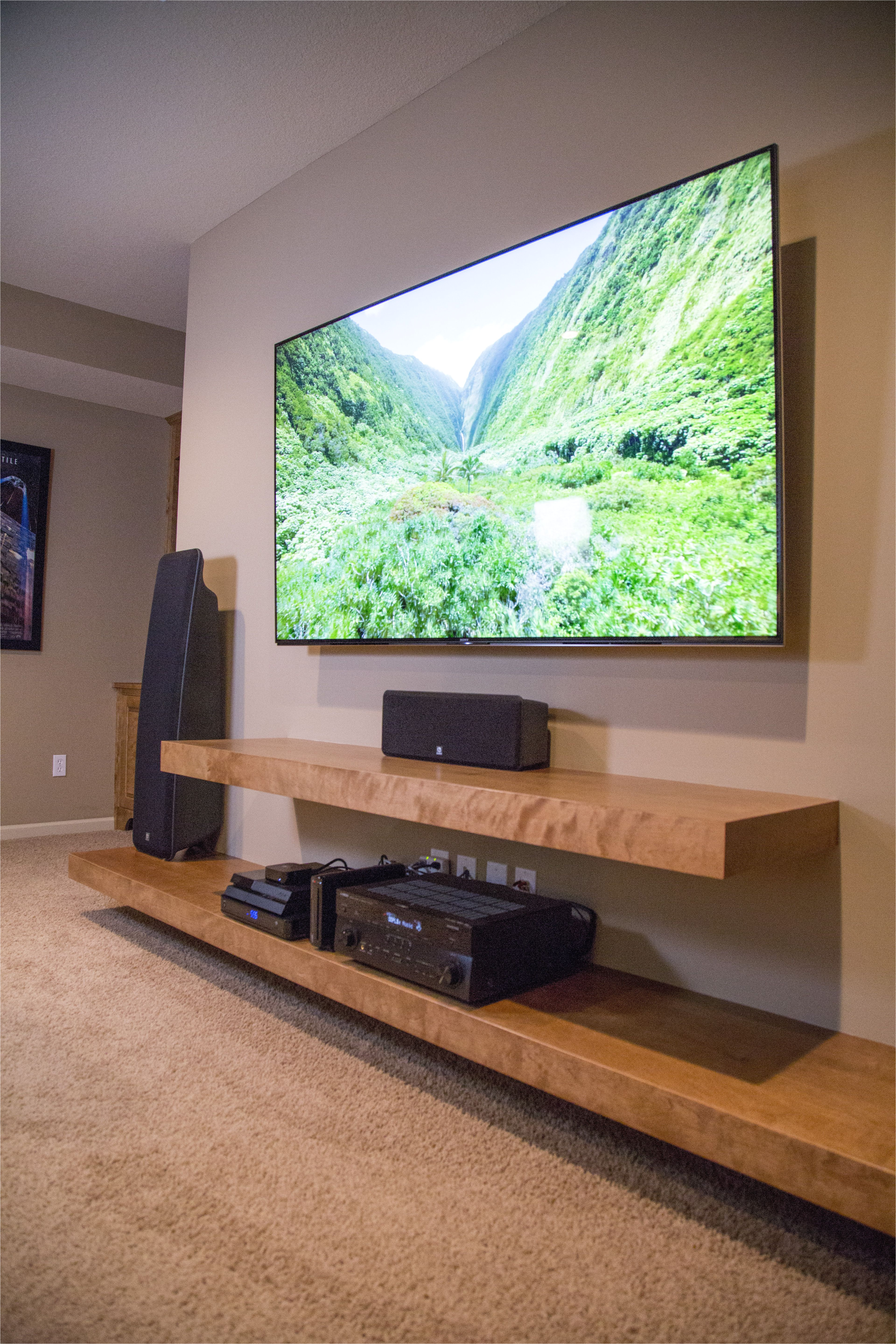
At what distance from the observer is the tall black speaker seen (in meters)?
2.92

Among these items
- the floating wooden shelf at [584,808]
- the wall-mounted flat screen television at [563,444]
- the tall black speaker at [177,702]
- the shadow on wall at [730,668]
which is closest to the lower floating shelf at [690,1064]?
the floating wooden shelf at [584,808]

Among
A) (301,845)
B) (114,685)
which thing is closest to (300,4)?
(301,845)

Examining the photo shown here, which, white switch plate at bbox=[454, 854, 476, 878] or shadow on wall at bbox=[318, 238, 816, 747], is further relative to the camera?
white switch plate at bbox=[454, 854, 476, 878]

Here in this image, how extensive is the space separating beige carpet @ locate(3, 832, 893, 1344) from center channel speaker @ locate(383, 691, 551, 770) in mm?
652

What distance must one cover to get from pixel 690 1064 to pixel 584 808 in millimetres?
438

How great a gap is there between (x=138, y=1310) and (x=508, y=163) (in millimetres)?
2478

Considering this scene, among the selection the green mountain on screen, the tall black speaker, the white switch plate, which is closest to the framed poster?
the tall black speaker

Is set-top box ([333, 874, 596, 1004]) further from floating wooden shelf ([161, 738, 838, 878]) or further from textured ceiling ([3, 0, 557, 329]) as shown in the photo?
textured ceiling ([3, 0, 557, 329])

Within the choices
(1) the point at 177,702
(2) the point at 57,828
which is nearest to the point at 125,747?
(2) the point at 57,828

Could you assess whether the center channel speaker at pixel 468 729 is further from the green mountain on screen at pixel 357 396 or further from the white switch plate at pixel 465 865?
the green mountain on screen at pixel 357 396

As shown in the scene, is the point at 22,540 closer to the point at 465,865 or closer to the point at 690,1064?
the point at 465,865

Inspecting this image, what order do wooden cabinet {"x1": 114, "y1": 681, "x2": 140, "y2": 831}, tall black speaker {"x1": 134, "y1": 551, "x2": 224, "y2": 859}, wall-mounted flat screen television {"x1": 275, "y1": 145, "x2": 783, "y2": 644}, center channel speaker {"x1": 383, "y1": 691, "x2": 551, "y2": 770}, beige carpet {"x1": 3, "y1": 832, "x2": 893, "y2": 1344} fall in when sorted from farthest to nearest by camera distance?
wooden cabinet {"x1": 114, "y1": 681, "x2": 140, "y2": 831}
tall black speaker {"x1": 134, "y1": 551, "x2": 224, "y2": 859}
center channel speaker {"x1": 383, "y1": 691, "x2": 551, "y2": 770}
wall-mounted flat screen television {"x1": 275, "y1": 145, "x2": 783, "y2": 644}
beige carpet {"x1": 3, "y1": 832, "x2": 893, "y2": 1344}

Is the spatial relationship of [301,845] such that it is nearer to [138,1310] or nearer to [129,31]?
[138,1310]

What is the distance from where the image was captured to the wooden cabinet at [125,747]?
171 inches
